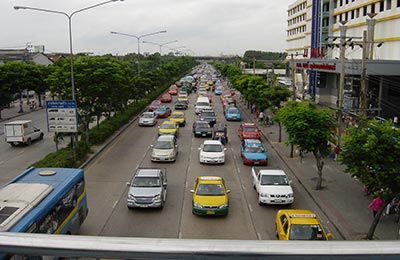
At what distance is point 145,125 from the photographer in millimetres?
38688

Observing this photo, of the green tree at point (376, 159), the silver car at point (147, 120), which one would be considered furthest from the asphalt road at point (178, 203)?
the silver car at point (147, 120)

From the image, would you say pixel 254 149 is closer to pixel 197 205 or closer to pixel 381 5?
pixel 197 205

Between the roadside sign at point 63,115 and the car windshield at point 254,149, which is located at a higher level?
the roadside sign at point 63,115

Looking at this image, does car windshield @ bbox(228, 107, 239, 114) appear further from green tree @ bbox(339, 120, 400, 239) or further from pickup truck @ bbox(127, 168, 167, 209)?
green tree @ bbox(339, 120, 400, 239)

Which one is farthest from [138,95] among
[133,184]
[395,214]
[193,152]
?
[395,214]

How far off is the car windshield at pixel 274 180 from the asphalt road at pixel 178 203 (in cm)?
97

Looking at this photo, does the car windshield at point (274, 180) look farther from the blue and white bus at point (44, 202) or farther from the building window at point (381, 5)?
the building window at point (381, 5)

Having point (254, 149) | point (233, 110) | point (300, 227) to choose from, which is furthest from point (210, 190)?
point (233, 110)

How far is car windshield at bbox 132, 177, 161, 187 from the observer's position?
16906mm

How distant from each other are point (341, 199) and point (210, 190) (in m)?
5.71

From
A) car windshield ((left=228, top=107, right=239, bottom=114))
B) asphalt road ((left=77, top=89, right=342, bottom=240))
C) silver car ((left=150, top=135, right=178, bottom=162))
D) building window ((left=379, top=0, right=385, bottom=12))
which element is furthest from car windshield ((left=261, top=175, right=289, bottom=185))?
building window ((left=379, top=0, right=385, bottom=12))

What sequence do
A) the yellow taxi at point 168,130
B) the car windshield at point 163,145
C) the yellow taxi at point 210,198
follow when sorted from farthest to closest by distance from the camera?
1. the yellow taxi at point 168,130
2. the car windshield at point 163,145
3. the yellow taxi at point 210,198

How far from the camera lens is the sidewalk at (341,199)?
568 inches

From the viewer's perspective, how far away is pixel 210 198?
16016mm
